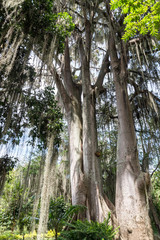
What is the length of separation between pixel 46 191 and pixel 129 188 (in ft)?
5.02

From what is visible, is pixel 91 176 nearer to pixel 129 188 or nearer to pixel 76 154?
pixel 76 154

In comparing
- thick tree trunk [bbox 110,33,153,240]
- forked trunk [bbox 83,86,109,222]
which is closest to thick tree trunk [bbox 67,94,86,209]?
forked trunk [bbox 83,86,109,222]

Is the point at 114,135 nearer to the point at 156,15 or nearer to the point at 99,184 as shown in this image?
the point at 99,184

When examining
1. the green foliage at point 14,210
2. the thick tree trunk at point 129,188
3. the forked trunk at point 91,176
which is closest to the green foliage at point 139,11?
the thick tree trunk at point 129,188

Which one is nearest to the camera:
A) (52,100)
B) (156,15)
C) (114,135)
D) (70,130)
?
(156,15)

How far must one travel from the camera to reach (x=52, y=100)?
14.2 ft

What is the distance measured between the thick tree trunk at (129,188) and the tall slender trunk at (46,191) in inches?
51.1

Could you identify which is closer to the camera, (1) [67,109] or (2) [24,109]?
(2) [24,109]

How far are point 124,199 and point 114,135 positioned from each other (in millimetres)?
4628

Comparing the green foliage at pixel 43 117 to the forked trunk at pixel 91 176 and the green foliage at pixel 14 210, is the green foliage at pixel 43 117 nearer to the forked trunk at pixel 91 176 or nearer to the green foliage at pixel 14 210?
the forked trunk at pixel 91 176

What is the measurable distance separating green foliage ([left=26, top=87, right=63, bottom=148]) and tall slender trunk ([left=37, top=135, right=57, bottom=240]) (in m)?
0.21

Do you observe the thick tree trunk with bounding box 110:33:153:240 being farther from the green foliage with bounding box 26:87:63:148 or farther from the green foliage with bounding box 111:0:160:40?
the green foliage with bounding box 111:0:160:40

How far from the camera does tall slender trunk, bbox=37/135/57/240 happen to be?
3.05 m

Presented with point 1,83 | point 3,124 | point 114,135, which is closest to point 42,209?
point 3,124
